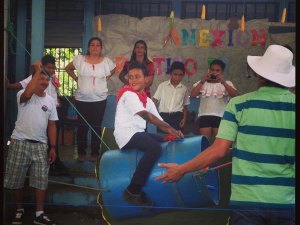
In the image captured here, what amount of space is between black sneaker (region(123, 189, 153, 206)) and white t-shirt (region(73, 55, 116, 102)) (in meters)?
0.84

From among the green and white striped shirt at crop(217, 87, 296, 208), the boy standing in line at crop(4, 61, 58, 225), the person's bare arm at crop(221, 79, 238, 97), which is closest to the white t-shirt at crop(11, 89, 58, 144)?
the boy standing in line at crop(4, 61, 58, 225)

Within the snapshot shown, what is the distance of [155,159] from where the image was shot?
361 cm

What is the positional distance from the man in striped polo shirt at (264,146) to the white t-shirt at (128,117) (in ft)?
2.85

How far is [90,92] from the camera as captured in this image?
3.71m

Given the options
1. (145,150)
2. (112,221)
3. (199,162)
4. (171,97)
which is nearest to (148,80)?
(171,97)

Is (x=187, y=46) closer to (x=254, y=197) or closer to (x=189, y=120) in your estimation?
(x=189, y=120)

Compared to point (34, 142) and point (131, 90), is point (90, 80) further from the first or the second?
point (34, 142)

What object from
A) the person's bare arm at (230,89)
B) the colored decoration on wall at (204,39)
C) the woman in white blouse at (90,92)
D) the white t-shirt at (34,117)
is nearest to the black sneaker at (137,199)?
the woman in white blouse at (90,92)

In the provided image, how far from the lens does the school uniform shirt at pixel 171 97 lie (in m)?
3.67

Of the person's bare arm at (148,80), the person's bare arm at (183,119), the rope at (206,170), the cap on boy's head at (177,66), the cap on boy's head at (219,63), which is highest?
the cap on boy's head at (219,63)

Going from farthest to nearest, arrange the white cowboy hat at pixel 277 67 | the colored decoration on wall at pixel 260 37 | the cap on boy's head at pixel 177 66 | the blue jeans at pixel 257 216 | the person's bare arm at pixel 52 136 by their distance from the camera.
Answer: the person's bare arm at pixel 52 136
the cap on boy's head at pixel 177 66
the colored decoration on wall at pixel 260 37
the white cowboy hat at pixel 277 67
the blue jeans at pixel 257 216

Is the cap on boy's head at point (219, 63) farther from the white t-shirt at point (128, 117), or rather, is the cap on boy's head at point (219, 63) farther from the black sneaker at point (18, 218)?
the black sneaker at point (18, 218)
